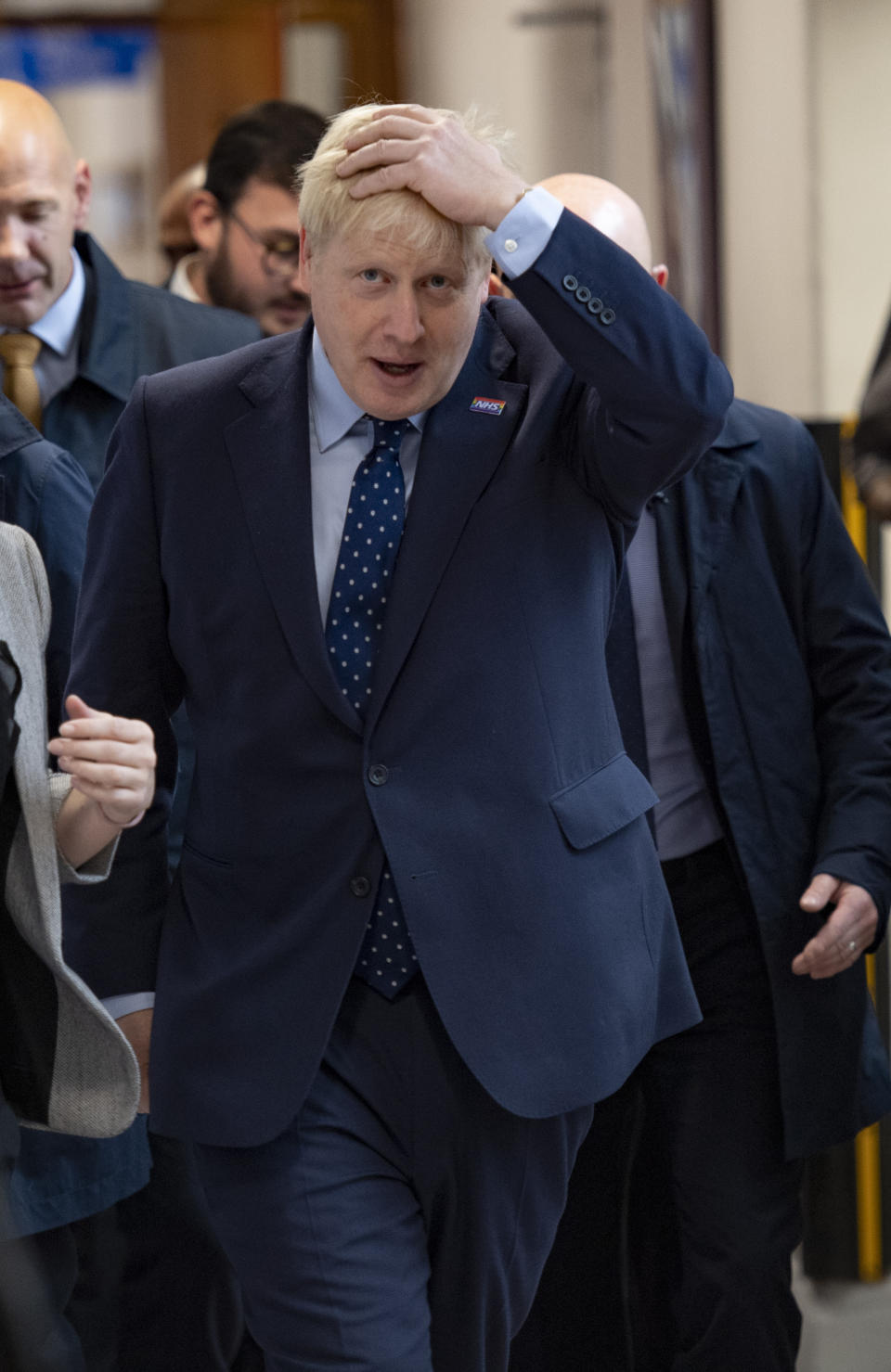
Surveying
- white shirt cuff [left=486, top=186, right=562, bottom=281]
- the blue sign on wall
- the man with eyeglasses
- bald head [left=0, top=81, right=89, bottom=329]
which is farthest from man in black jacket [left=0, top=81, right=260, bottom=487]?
the blue sign on wall

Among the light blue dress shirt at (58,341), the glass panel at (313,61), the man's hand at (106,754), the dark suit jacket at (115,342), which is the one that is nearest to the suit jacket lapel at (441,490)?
the man's hand at (106,754)

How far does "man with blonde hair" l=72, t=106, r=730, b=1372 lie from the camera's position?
2074mm

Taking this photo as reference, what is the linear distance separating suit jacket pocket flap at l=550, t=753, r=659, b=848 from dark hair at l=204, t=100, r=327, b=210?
7.04ft

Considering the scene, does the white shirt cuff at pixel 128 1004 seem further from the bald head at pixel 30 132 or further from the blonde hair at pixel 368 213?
the bald head at pixel 30 132

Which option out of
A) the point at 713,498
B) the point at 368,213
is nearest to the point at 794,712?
the point at 713,498

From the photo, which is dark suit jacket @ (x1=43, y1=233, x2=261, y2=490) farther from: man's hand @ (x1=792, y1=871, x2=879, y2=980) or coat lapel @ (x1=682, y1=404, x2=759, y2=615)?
man's hand @ (x1=792, y1=871, x2=879, y2=980)

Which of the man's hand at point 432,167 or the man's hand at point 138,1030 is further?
the man's hand at point 138,1030

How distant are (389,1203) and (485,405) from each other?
87 centimetres

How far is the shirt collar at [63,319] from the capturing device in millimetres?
3229

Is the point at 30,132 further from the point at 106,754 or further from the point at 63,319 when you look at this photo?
the point at 106,754

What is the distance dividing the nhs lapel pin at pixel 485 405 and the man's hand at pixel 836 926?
0.92 m

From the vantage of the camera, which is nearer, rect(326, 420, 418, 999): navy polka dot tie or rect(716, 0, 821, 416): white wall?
rect(326, 420, 418, 999): navy polka dot tie

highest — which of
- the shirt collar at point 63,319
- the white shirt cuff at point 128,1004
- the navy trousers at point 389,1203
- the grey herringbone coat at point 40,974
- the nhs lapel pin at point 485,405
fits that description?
the nhs lapel pin at point 485,405

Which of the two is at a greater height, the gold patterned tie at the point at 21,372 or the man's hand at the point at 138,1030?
the gold patterned tie at the point at 21,372
